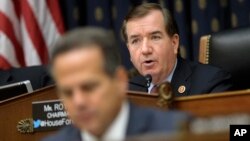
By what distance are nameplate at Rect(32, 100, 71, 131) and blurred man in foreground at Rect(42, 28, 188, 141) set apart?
101 cm

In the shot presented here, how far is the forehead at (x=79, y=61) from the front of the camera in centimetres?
133

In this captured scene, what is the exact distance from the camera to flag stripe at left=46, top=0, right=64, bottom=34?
431 centimetres

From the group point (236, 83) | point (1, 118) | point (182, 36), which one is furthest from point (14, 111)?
point (182, 36)

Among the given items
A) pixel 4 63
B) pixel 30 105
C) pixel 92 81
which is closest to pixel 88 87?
pixel 92 81

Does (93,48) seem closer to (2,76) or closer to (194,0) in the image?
(2,76)

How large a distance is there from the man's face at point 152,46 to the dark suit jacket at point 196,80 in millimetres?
75

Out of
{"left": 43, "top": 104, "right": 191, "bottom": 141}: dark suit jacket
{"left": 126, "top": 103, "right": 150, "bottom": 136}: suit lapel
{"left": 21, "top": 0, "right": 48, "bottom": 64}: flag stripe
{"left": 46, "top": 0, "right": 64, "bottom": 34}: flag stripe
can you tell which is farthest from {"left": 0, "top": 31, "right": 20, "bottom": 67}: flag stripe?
{"left": 126, "top": 103, "right": 150, "bottom": 136}: suit lapel

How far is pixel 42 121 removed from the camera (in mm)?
2541

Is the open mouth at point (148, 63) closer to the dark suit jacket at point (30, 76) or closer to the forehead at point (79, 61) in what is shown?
the dark suit jacket at point (30, 76)

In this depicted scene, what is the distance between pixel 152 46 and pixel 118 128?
1760mm

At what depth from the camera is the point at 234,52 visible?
3275 millimetres

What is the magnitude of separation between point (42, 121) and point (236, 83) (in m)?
1.32

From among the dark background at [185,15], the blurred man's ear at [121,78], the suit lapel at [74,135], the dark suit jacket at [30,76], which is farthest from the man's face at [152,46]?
the blurred man's ear at [121,78]

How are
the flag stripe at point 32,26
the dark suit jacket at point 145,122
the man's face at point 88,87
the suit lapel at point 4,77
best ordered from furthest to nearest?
the flag stripe at point 32,26 < the suit lapel at point 4,77 < the dark suit jacket at point 145,122 < the man's face at point 88,87
